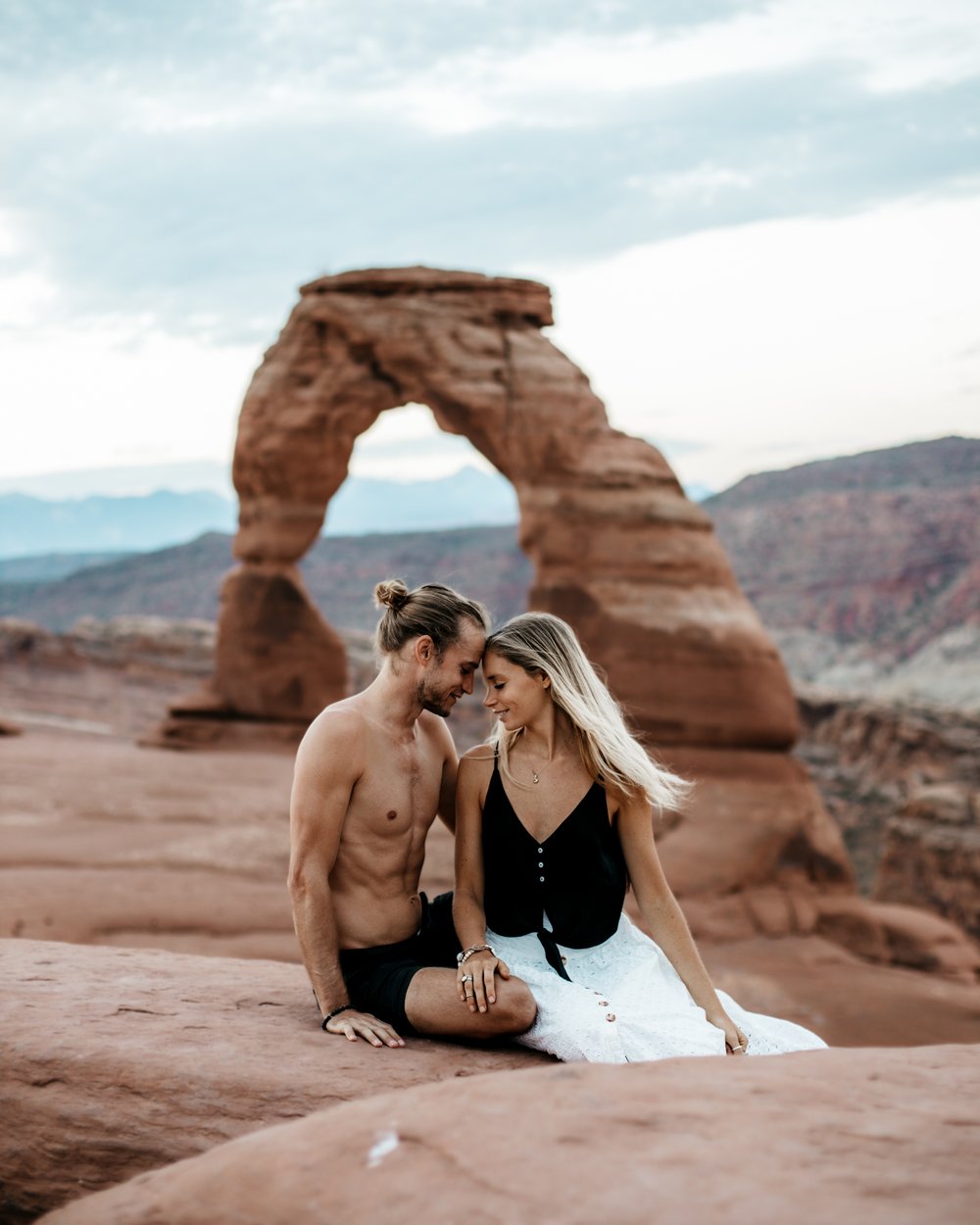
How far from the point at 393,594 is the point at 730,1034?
1.43m

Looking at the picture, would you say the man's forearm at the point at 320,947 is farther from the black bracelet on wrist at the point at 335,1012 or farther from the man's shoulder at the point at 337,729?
the man's shoulder at the point at 337,729

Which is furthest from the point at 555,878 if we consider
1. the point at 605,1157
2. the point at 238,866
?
the point at 238,866

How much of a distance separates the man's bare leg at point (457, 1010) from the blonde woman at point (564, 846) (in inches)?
3.1

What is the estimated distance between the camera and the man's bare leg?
3010 millimetres

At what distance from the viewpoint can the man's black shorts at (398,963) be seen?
316 cm

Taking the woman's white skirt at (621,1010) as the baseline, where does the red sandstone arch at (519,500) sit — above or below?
above

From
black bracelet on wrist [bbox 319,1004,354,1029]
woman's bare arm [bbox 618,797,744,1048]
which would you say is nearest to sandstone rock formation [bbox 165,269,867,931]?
woman's bare arm [bbox 618,797,744,1048]

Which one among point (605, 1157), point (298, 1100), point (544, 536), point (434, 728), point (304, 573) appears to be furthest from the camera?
point (304, 573)

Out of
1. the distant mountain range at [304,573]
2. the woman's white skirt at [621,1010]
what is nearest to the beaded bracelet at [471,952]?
the woman's white skirt at [621,1010]

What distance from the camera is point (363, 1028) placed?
308 cm

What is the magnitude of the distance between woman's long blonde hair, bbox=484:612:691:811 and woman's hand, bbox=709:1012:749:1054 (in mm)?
554

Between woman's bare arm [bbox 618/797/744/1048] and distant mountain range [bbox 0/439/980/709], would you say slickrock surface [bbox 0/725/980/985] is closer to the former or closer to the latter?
woman's bare arm [bbox 618/797/744/1048]

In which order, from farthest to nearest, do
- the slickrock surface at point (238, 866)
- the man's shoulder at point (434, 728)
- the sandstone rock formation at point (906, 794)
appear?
the sandstone rock formation at point (906, 794)
the slickrock surface at point (238, 866)
the man's shoulder at point (434, 728)

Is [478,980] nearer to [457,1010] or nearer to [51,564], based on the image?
[457,1010]
